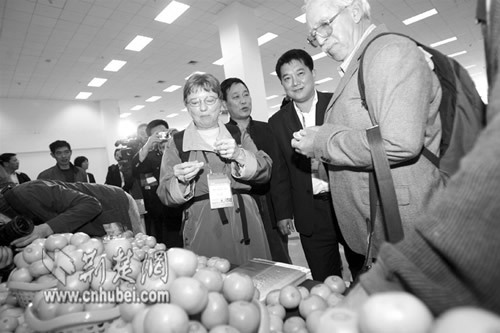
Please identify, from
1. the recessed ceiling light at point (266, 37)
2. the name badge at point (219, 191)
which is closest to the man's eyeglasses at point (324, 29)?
the name badge at point (219, 191)

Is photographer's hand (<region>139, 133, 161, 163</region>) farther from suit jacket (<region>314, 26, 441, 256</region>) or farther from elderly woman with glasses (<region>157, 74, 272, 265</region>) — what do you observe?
suit jacket (<region>314, 26, 441, 256</region>)

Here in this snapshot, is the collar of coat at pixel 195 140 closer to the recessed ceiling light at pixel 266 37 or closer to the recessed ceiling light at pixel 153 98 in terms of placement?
the recessed ceiling light at pixel 266 37

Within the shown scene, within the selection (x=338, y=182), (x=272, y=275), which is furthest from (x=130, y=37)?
(x=272, y=275)

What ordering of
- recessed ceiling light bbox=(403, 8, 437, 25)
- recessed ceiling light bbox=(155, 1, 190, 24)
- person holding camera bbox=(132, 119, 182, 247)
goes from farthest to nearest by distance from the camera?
recessed ceiling light bbox=(403, 8, 437, 25)
recessed ceiling light bbox=(155, 1, 190, 24)
person holding camera bbox=(132, 119, 182, 247)

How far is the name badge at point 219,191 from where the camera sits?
1.51m

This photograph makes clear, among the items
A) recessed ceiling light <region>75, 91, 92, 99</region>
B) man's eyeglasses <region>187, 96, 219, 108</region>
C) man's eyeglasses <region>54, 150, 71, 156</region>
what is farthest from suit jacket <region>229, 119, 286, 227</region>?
recessed ceiling light <region>75, 91, 92, 99</region>

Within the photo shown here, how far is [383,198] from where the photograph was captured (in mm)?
972

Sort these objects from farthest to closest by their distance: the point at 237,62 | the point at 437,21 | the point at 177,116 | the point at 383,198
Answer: the point at 177,116 < the point at 437,21 < the point at 237,62 < the point at 383,198

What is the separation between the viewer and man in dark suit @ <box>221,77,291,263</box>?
2.14 meters

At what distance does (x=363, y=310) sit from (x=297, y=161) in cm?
162

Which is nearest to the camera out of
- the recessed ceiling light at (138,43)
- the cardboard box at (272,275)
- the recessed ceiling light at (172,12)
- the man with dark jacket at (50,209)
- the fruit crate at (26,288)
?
the fruit crate at (26,288)

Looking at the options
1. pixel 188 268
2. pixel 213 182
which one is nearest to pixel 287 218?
pixel 213 182

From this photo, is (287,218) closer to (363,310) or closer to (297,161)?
(297,161)

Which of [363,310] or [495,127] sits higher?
[495,127]
